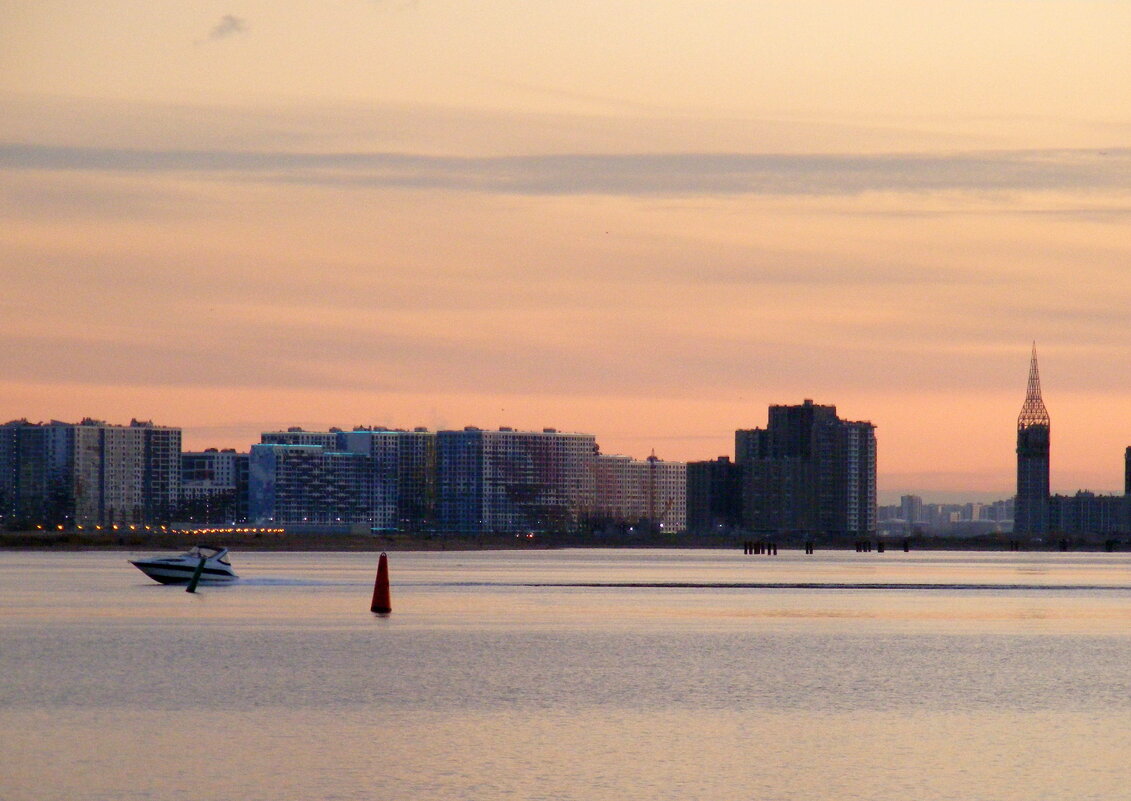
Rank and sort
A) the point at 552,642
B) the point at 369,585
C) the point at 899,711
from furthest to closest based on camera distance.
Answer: the point at 369,585 < the point at 552,642 < the point at 899,711

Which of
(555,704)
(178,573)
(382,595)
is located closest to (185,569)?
(178,573)

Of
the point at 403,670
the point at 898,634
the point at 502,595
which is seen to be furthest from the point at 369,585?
the point at 403,670

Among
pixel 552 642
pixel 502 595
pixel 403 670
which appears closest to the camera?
pixel 403 670

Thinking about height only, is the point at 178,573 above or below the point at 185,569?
below

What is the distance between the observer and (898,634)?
6806 cm

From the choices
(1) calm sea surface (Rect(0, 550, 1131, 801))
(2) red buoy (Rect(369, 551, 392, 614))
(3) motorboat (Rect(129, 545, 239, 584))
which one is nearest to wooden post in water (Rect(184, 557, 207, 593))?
(3) motorboat (Rect(129, 545, 239, 584))

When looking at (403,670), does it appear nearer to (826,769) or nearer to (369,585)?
(826,769)

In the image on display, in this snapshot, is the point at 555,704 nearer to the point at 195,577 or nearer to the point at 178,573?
the point at 195,577

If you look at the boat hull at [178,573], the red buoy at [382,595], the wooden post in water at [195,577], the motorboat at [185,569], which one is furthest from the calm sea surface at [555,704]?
the boat hull at [178,573]

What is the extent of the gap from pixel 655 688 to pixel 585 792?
17290mm

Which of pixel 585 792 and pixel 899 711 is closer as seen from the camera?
pixel 585 792

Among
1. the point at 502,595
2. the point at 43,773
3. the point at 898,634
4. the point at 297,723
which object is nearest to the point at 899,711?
the point at 297,723

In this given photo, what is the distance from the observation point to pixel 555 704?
40.3 m

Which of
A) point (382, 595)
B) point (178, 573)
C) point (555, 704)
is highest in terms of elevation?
point (382, 595)
